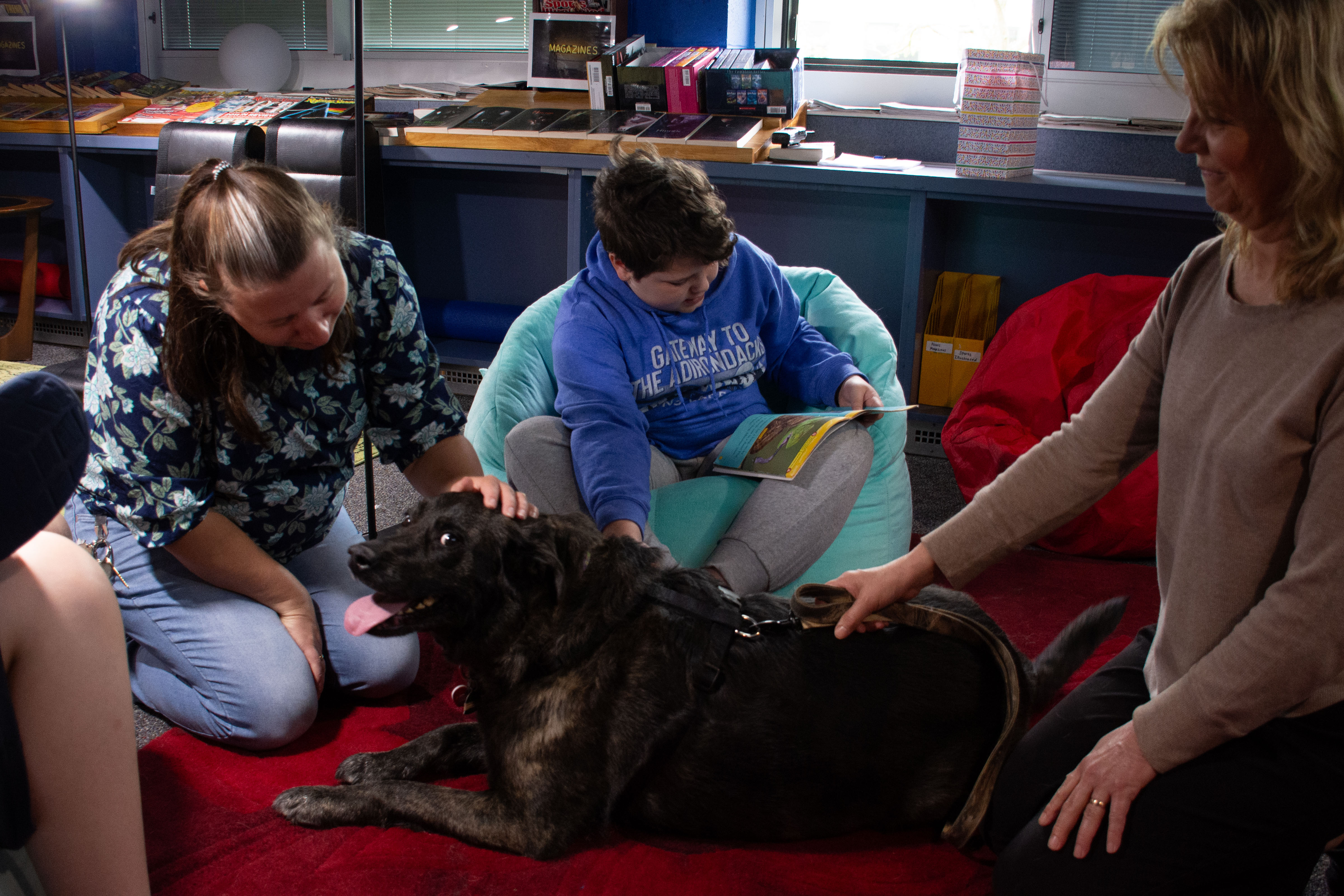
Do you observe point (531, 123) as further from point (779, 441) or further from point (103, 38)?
point (103, 38)

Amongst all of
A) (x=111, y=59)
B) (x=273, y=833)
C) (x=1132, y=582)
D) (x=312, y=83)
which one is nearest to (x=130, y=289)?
(x=273, y=833)

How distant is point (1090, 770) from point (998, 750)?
0.84ft

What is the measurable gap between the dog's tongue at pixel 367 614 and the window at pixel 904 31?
3.35 m

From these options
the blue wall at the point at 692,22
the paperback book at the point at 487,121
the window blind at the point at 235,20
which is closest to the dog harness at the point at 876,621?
the paperback book at the point at 487,121

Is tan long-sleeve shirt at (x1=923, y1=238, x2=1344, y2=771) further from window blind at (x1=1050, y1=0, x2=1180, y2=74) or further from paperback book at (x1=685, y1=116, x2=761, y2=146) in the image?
window blind at (x1=1050, y1=0, x2=1180, y2=74)

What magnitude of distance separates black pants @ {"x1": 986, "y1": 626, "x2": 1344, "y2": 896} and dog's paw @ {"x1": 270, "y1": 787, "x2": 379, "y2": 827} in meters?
0.99

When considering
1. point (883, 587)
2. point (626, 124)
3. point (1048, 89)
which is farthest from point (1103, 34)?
point (883, 587)

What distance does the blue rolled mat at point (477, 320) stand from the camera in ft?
14.7

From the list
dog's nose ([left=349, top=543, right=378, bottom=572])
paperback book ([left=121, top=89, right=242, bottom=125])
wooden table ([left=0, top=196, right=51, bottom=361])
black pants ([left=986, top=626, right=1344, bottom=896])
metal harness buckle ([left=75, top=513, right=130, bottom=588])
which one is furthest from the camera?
wooden table ([left=0, top=196, right=51, bottom=361])

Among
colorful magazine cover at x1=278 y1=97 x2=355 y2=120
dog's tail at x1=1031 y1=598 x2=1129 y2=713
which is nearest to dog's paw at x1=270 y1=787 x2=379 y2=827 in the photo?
dog's tail at x1=1031 y1=598 x2=1129 y2=713

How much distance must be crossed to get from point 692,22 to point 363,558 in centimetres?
329

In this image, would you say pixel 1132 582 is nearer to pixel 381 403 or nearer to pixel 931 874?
pixel 931 874

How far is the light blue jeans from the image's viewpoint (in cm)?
180

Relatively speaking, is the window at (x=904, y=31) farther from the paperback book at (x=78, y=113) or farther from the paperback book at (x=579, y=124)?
the paperback book at (x=78, y=113)
